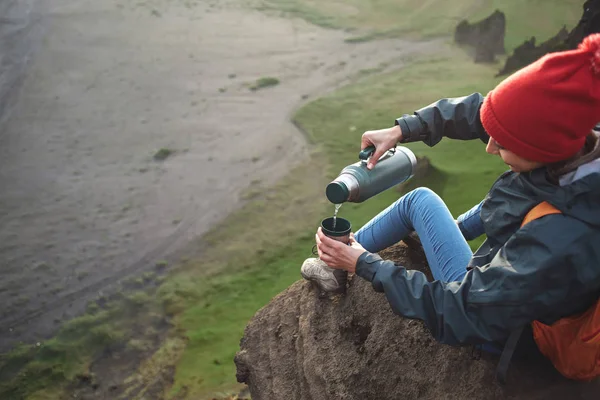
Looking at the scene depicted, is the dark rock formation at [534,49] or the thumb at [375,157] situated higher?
the thumb at [375,157]

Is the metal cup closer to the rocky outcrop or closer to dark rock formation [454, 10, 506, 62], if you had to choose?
the rocky outcrop

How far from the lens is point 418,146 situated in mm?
6602

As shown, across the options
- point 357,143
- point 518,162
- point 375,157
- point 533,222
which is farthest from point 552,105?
point 357,143

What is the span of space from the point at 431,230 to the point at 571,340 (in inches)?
28.2

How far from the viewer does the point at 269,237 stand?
567 centimetres

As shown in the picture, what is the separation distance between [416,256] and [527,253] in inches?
46.2

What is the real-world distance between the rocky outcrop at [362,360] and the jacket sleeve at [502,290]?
0.46 meters

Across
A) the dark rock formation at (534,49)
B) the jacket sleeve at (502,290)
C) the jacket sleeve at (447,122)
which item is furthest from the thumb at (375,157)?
the dark rock formation at (534,49)

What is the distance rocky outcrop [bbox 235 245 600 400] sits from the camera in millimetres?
2127

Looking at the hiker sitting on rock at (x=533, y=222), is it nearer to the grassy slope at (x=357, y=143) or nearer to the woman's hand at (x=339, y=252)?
the woman's hand at (x=339, y=252)

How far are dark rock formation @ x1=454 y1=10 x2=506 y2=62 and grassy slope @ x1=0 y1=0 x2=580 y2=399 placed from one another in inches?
18.7

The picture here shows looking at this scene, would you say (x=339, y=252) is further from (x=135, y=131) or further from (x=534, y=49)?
(x=534, y=49)

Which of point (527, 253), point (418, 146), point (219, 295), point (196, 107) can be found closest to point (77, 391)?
point (219, 295)

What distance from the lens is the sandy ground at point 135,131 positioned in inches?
214
